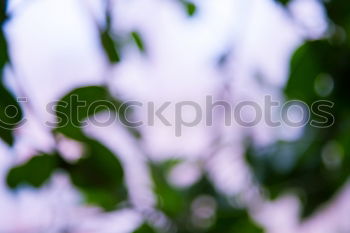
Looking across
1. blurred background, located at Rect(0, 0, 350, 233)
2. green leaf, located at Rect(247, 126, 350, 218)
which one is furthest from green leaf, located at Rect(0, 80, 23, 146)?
green leaf, located at Rect(247, 126, 350, 218)

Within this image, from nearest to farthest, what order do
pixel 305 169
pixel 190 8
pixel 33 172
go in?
pixel 33 172 → pixel 190 8 → pixel 305 169

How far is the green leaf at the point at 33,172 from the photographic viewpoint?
1.72 ft

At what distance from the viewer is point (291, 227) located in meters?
0.97

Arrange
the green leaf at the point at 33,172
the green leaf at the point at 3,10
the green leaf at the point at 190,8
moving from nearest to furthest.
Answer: the green leaf at the point at 3,10 → the green leaf at the point at 33,172 → the green leaf at the point at 190,8

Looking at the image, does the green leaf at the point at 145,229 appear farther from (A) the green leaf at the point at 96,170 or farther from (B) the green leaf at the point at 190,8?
(B) the green leaf at the point at 190,8

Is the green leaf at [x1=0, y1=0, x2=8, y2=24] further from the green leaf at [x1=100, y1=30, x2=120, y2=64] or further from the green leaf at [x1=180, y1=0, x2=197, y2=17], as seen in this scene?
the green leaf at [x1=180, y1=0, x2=197, y2=17]

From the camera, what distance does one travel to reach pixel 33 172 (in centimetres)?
53

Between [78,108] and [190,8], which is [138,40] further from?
[78,108]

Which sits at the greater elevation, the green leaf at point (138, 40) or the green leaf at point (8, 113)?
the green leaf at point (8, 113)

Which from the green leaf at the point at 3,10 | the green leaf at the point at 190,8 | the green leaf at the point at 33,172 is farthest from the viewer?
the green leaf at the point at 190,8

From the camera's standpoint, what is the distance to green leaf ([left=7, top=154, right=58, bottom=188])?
523mm

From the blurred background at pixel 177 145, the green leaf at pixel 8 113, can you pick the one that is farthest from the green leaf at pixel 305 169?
the green leaf at pixel 8 113

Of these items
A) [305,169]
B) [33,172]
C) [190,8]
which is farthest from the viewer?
[305,169]

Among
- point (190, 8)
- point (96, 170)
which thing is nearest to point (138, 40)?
point (190, 8)
